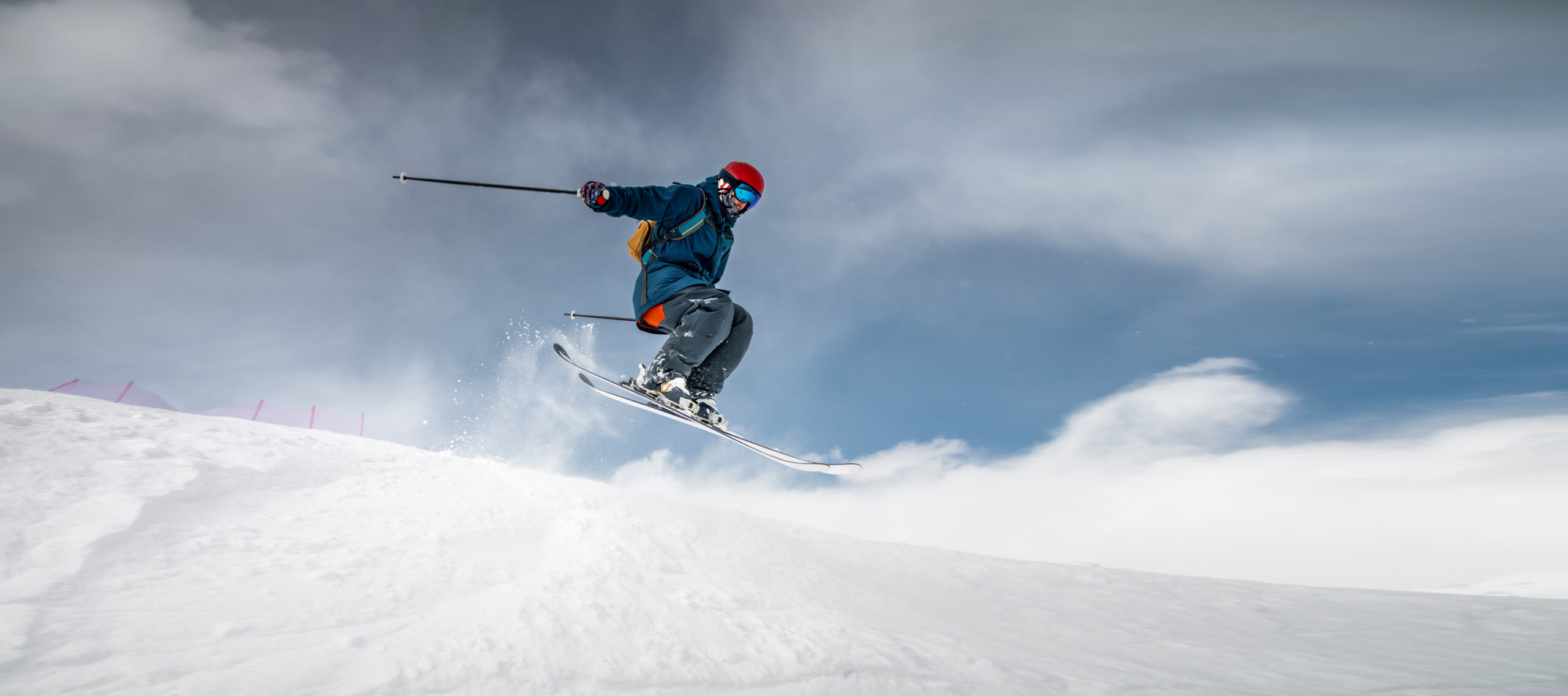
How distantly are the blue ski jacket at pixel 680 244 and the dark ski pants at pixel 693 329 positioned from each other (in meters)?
0.18

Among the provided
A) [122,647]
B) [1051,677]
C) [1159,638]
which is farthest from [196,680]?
[1159,638]

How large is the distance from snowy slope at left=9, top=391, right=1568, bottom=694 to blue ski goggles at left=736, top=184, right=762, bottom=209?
327 cm

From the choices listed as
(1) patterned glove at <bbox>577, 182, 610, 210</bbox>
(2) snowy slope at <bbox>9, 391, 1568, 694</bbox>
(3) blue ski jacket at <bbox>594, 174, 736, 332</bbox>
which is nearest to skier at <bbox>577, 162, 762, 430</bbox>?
(3) blue ski jacket at <bbox>594, 174, 736, 332</bbox>

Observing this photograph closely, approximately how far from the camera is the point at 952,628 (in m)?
4.40

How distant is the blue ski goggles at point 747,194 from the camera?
280 inches

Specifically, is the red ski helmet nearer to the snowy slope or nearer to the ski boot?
the ski boot

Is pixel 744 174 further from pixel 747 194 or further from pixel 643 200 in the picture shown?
pixel 643 200

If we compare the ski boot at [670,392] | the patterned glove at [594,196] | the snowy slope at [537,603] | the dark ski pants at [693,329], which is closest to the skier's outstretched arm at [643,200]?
the patterned glove at [594,196]

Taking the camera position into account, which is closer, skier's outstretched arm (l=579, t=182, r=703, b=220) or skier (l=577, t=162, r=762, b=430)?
skier's outstretched arm (l=579, t=182, r=703, b=220)

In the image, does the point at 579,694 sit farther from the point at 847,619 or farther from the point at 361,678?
the point at 847,619

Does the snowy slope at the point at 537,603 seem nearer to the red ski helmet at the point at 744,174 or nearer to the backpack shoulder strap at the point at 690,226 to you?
the backpack shoulder strap at the point at 690,226

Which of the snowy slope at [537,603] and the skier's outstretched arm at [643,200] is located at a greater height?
the skier's outstretched arm at [643,200]

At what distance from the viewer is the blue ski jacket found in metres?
6.80

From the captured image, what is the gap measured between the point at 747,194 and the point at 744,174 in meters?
0.21
